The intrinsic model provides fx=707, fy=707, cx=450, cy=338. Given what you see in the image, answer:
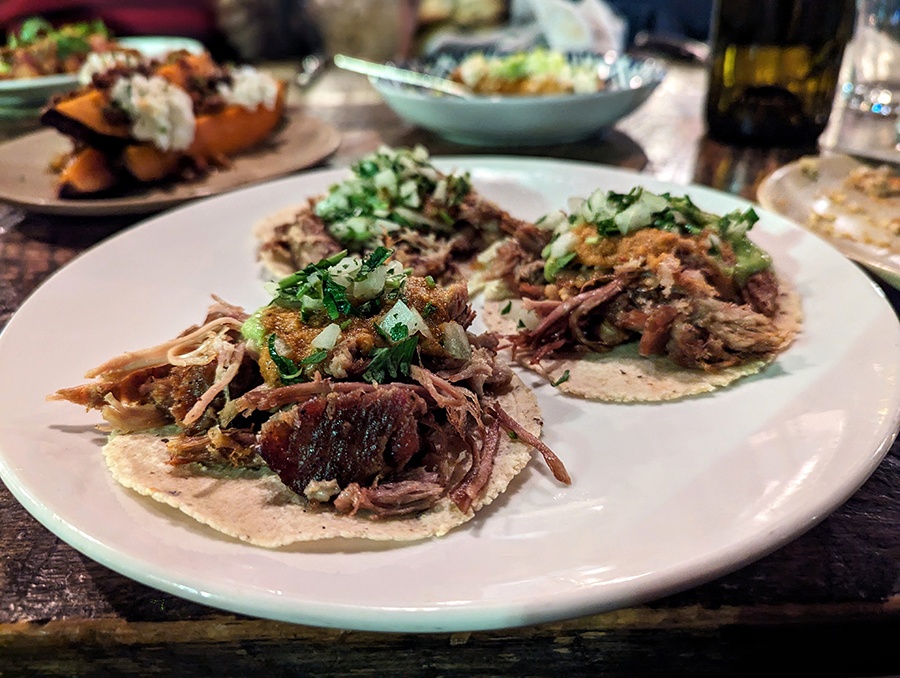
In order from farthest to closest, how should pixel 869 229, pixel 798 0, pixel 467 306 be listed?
pixel 798 0 < pixel 869 229 < pixel 467 306

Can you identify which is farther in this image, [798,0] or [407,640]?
[798,0]

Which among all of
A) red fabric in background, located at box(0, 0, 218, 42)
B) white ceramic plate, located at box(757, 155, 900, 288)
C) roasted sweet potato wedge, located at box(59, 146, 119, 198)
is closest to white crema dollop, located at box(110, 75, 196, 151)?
roasted sweet potato wedge, located at box(59, 146, 119, 198)

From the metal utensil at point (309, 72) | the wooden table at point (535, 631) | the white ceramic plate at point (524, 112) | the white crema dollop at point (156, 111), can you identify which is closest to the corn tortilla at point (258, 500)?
the wooden table at point (535, 631)

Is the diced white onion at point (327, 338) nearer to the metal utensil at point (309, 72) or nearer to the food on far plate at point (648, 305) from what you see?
the food on far plate at point (648, 305)

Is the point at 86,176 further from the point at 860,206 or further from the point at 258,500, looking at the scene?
the point at 860,206

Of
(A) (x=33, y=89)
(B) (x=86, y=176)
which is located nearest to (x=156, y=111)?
(B) (x=86, y=176)

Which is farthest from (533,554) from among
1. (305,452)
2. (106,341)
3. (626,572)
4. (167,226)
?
(167,226)

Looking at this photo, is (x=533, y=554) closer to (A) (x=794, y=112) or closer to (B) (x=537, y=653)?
(B) (x=537, y=653)

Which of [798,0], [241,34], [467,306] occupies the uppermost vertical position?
[798,0]
